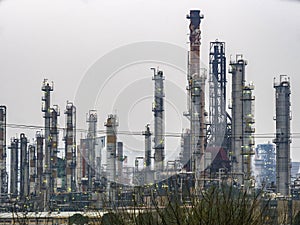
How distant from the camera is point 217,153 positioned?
25734mm

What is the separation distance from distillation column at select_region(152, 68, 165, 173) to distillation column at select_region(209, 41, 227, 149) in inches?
63.2

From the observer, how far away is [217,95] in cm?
2741

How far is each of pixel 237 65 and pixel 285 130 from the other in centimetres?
267

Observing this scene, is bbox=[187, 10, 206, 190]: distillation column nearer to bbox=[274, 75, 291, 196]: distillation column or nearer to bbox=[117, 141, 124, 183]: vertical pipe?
bbox=[274, 75, 291, 196]: distillation column

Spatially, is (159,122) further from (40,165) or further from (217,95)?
(40,165)

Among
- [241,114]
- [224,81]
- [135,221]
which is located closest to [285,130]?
[241,114]

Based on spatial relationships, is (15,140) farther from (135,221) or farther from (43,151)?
(135,221)

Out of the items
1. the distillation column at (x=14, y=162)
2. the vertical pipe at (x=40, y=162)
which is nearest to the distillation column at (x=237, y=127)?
the vertical pipe at (x=40, y=162)

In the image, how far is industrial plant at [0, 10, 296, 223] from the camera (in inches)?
969

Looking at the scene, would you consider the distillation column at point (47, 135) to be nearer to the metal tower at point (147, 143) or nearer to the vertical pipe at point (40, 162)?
the vertical pipe at point (40, 162)

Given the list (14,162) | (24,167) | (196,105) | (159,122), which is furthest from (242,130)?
(14,162)

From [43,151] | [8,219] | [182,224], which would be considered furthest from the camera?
[43,151]

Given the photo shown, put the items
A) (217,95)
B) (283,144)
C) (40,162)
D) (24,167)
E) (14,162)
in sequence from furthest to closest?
(14,162) < (24,167) < (40,162) < (217,95) < (283,144)

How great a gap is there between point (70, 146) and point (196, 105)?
7.29 meters
